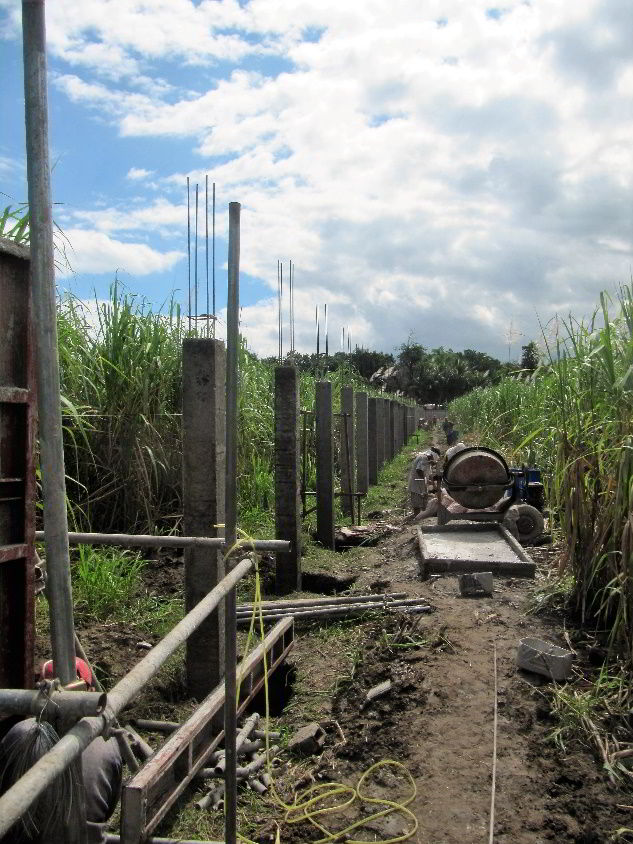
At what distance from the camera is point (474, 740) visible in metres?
3.67

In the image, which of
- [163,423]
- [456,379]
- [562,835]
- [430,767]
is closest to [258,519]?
[163,423]

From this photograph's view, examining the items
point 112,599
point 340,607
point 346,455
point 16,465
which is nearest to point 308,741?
point 340,607

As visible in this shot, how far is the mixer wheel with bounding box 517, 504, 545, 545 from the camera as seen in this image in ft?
25.8

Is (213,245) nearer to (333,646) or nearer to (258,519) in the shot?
(258,519)

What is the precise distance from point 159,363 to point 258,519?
2.48 meters

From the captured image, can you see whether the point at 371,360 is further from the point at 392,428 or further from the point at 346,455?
the point at 346,455

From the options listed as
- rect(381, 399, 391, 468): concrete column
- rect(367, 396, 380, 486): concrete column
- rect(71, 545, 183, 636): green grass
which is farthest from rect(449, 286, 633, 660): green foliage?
rect(381, 399, 391, 468): concrete column

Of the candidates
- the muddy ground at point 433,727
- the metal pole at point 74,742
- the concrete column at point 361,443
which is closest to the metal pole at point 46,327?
the metal pole at point 74,742

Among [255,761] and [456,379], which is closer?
[255,761]

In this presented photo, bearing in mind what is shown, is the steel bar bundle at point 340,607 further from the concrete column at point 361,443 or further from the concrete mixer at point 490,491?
the concrete column at point 361,443

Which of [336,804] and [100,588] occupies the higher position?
[100,588]

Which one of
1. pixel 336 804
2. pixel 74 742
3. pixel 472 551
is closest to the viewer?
pixel 74 742

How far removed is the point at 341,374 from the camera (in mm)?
14852

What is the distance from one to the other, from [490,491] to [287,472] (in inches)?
94.4
